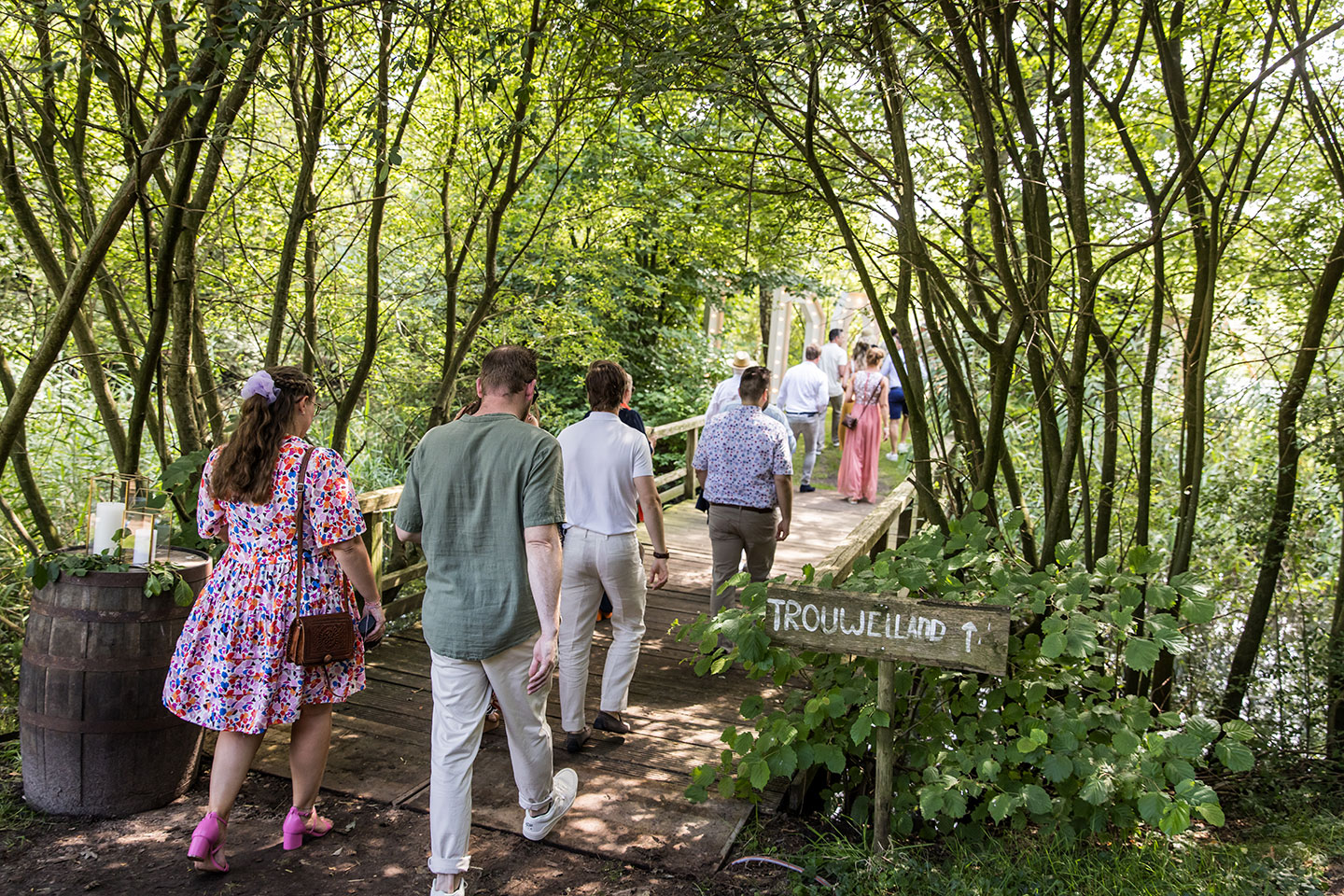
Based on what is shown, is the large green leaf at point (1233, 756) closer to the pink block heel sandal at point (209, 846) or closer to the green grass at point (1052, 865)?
the green grass at point (1052, 865)

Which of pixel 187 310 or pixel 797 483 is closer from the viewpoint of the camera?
pixel 187 310

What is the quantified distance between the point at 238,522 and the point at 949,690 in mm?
2521

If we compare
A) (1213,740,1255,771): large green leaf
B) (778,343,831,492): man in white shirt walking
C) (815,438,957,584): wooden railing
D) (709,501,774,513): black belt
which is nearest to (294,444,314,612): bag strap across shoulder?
(815,438,957,584): wooden railing

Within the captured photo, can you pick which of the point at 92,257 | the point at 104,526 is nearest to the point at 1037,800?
the point at 104,526

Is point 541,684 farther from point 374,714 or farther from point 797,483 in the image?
point 797,483

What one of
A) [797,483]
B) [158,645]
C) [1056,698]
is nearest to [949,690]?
[1056,698]

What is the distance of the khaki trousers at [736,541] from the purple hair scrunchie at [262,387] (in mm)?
2596

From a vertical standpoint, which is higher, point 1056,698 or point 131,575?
point 131,575

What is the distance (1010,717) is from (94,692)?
10.2ft

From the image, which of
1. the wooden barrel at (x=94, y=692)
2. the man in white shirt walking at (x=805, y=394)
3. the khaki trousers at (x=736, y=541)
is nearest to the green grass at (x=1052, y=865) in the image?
the khaki trousers at (x=736, y=541)

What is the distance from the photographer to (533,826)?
3.22m

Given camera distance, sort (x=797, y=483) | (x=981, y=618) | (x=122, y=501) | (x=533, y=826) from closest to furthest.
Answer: (x=981, y=618)
(x=533, y=826)
(x=122, y=501)
(x=797, y=483)

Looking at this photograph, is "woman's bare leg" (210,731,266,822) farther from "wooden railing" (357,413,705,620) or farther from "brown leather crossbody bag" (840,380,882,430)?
"brown leather crossbody bag" (840,380,882,430)

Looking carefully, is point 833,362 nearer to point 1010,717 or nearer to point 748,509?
point 748,509
